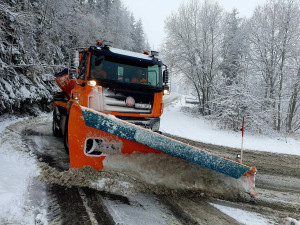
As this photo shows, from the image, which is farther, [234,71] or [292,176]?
[234,71]

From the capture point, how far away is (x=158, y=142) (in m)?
2.78

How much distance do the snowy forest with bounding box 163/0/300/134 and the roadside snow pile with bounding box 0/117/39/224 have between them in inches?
241

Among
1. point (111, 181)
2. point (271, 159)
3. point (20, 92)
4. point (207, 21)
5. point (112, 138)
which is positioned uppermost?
point (207, 21)

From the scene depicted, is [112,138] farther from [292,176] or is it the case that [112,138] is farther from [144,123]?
[292,176]

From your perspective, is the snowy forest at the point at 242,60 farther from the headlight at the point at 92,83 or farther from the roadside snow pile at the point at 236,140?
the headlight at the point at 92,83

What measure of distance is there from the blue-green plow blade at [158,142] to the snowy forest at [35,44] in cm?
639

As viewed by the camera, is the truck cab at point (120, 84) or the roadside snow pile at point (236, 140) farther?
the roadside snow pile at point (236, 140)

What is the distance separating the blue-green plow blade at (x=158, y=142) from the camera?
2770 millimetres

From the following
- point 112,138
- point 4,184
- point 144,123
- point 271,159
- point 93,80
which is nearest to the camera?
point 4,184

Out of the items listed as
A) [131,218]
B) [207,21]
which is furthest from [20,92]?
[207,21]

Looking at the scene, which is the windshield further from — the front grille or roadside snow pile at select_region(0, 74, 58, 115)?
roadside snow pile at select_region(0, 74, 58, 115)

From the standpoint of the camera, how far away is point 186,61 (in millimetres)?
21016

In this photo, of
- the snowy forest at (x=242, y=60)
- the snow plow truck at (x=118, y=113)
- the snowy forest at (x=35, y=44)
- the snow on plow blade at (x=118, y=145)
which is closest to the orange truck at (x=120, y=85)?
the snow plow truck at (x=118, y=113)

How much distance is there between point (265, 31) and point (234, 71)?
4899mm
